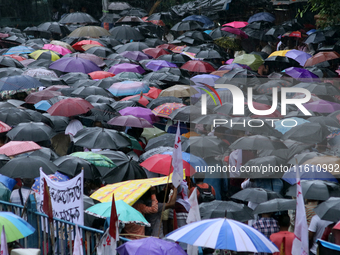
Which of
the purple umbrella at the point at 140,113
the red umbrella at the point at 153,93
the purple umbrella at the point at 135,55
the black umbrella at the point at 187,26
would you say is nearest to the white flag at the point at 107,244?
the purple umbrella at the point at 140,113

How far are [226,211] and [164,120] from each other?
5.90 meters

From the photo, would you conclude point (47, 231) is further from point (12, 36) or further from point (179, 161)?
point (12, 36)

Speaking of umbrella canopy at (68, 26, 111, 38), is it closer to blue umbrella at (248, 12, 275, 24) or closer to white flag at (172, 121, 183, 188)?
blue umbrella at (248, 12, 275, 24)

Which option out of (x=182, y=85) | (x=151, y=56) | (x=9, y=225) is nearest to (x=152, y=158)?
(x=9, y=225)

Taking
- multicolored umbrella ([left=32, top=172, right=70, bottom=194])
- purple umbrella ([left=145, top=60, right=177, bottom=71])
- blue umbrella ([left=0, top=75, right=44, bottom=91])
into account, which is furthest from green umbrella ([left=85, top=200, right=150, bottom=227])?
purple umbrella ([left=145, top=60, right=177, bottom=71])

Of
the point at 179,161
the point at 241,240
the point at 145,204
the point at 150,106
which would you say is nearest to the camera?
the point at 241,240

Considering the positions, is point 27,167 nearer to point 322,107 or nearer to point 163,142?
point 163,142

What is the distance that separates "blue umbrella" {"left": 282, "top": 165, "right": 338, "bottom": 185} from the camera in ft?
26.5

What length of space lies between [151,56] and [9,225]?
13.5m

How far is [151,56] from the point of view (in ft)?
59.8

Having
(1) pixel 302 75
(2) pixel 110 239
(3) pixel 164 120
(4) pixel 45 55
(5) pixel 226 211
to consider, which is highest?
(2) pixel 110 239

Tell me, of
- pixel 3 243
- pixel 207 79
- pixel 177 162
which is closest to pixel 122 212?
pixel 177 162

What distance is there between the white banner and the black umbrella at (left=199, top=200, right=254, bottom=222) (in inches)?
61.4

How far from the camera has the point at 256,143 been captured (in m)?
9.15
